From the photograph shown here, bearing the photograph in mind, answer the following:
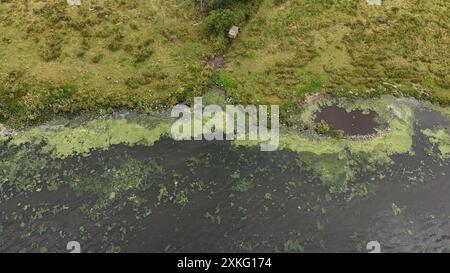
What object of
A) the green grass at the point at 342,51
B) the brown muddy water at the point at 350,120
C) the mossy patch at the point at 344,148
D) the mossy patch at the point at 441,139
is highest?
the green grass at the point at 342,51

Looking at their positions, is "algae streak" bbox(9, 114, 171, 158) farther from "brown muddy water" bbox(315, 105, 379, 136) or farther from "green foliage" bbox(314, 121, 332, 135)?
"brown muddy water" bbox(315, 105, 379, 136)

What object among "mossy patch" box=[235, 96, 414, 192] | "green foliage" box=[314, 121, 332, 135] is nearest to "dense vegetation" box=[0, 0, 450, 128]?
"mossy patch" box=[235, 96, 414, 192]

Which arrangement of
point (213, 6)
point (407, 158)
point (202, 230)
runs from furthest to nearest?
point (213, 6) < point (407, 158) < point (202, 230)

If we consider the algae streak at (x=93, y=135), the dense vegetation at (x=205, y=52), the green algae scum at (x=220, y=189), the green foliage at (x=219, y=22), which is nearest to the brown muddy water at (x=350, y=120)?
the green algae scum at (x=220, y=189)

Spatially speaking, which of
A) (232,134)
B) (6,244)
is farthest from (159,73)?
(6,244)

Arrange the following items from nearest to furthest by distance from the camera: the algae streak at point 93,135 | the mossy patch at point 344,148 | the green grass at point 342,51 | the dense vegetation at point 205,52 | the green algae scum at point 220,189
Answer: the green algae scum at point 220,189 < the mossy patch at point 344,148 < the algae streak at point 93,135 < the dense vegetation at point 205,52 < the green grass at point 342,51

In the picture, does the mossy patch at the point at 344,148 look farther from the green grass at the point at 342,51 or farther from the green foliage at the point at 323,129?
the green grass at the point at 342,51
